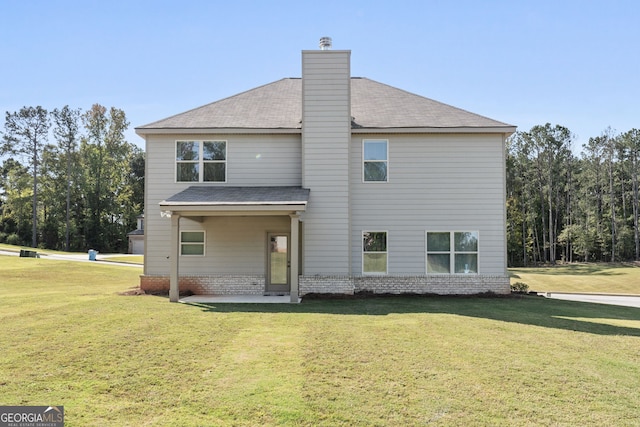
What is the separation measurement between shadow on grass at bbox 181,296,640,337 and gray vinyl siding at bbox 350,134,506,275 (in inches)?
65.1

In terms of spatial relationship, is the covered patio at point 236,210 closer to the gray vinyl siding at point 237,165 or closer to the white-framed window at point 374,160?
the gray vinyl siding at point 237,165

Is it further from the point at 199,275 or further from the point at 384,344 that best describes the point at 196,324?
the point at 199,275

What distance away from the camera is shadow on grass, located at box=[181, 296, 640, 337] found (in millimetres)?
9953

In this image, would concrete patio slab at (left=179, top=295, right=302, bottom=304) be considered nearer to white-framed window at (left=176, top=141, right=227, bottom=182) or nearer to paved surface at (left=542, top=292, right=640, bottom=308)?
white-framed window at (left=176, top=141, right=227, bottom=182)

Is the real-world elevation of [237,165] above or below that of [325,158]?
below

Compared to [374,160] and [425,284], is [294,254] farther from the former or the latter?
[425,284]

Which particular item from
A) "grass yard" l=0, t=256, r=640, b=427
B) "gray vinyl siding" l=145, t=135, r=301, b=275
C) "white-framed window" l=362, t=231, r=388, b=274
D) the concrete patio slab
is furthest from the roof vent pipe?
"grass yard" l=0, t=256, r=640, b=427

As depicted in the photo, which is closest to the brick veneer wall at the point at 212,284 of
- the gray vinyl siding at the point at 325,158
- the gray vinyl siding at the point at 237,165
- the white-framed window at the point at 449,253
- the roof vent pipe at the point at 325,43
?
the gray vinyl siding at the point at 237,165

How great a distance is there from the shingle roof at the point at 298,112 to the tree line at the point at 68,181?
140 ft

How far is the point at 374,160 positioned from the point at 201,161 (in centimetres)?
612

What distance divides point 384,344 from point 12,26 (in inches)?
524

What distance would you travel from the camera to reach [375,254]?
1506 cm

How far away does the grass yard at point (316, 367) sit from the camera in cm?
471

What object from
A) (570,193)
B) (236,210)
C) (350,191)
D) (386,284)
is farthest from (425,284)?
(570,193)
